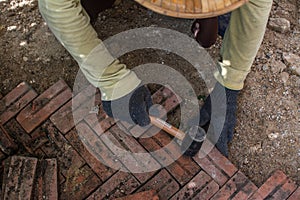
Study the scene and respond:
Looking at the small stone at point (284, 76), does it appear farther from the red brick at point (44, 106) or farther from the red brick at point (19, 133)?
the red brick at point (19, 133)

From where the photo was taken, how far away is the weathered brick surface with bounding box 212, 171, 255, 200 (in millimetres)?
2195

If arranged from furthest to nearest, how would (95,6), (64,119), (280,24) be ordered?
(280,24)
(95,6)
(64,119)

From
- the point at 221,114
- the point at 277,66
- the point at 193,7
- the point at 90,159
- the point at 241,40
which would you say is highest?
the point at 193,7

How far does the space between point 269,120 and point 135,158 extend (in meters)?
0.70

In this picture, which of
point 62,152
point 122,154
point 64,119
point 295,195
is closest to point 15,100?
point 64,119

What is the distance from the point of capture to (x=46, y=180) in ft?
7.17

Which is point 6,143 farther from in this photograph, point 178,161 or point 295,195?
point 295,195

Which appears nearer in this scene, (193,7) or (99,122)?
(193,7)

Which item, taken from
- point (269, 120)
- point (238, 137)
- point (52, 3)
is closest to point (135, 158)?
point (238, 137)

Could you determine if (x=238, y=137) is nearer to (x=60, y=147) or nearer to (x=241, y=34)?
(x=241, y=34)

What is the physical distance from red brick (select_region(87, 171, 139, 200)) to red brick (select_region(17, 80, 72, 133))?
463 mm

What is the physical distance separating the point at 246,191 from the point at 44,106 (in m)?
1.07

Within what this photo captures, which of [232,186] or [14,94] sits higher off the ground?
[14,94]

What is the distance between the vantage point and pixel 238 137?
236cm
